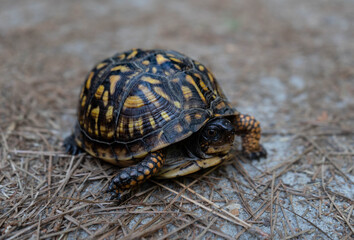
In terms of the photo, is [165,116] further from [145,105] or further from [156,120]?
[145,105]

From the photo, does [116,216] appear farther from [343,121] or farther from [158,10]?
[158,10]

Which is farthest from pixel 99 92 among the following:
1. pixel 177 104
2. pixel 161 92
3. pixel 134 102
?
→ pixel 177 104

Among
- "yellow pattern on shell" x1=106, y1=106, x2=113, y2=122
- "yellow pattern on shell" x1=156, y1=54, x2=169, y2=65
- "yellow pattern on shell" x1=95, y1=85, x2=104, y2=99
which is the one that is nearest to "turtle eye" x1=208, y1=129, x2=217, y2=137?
"yellow pattern on shell" x1=156, y1=54, x2=169, y2=65

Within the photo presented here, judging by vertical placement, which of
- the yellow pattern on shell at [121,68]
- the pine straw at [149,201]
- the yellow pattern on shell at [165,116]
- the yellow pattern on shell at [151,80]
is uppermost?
the yellow pattern on shell at [121,68]

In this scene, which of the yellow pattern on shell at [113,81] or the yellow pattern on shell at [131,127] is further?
the yellow pattern on shell at [113,81]

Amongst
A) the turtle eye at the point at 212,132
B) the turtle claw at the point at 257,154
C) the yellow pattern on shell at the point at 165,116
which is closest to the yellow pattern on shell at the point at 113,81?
the yellow pattern on shell at the point at 165,116

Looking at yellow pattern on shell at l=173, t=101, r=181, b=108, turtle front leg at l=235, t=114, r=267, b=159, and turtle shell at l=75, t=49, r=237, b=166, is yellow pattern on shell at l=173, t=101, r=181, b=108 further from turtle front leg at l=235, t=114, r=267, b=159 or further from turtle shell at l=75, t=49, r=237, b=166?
turtle front leg at l=235, t=114, r=267, b=159

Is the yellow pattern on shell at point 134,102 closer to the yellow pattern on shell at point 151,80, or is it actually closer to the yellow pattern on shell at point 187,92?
the yellow pattern on shell at point 151,80
